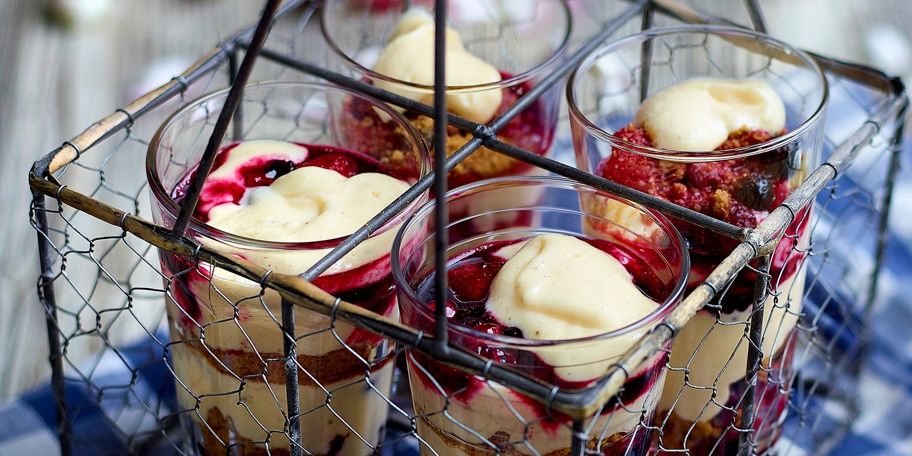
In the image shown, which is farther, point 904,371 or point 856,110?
point 856,110

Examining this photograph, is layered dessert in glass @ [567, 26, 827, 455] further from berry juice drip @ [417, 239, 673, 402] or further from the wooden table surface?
the wooden table surface

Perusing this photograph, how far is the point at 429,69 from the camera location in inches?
28.1

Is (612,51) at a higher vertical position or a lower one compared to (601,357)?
higher

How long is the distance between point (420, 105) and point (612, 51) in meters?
0.16

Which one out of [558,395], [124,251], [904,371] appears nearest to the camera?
[558,395]

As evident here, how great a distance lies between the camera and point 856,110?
3.48 feet

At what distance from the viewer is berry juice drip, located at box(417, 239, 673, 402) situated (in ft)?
1.53

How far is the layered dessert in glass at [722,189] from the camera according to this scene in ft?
1.89

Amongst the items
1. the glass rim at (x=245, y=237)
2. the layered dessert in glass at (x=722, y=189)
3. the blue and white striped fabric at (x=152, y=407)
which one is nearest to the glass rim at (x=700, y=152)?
the layered dessert in glass at (x=722, y=189)

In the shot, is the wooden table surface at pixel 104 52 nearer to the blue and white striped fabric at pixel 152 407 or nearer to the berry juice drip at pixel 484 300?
the blue and white striped fabric at pixel 152 407

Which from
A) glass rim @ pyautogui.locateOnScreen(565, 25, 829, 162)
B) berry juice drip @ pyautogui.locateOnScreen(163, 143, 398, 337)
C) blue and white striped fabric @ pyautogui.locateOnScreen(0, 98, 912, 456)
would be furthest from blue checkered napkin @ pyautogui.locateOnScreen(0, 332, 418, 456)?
glass rim @ pyautogui.locateOnScreen(565, 25, 829, 162)

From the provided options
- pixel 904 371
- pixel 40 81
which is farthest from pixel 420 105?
pixel 40 81

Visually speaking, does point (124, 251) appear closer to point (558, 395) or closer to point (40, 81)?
point (40, 81)

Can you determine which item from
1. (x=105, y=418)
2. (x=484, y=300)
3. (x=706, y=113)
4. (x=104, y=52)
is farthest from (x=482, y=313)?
(x=104, y=52)
